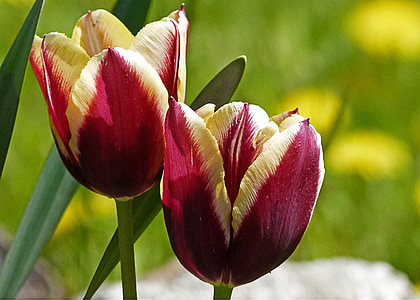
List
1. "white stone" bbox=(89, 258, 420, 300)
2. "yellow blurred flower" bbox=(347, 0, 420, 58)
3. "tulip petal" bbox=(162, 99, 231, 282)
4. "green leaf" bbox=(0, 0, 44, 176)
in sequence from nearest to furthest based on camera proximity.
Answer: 1. "tulip petal" bbox=(162, 99, 231, 282)
2. "green leaf" bbox=(0, 0, 44, 176)
3. "white stone" bbox=(89, 258, 420, 300)
4. "yellow blurred flower" bbox=(347, 0, 420, 58)

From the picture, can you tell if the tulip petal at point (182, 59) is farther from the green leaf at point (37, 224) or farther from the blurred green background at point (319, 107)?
the blurred green background at point (319, 107)

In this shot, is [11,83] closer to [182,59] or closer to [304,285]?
[182,59]

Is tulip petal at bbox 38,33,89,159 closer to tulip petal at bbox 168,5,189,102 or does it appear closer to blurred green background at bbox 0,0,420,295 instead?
tulip petal at bbox 168,5,189,102

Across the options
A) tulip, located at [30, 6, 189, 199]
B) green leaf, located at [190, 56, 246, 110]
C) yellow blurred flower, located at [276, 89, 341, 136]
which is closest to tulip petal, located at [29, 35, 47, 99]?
tulip, located at [30, 6, 189, 199]

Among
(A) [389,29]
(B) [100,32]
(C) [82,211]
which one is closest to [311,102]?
(A) [389,29]

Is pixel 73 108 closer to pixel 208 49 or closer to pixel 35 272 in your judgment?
pixel 35 272

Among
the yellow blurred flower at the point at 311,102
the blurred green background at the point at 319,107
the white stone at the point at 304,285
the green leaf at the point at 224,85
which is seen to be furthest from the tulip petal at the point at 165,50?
the yellow blurred flower at the point at 311,102
